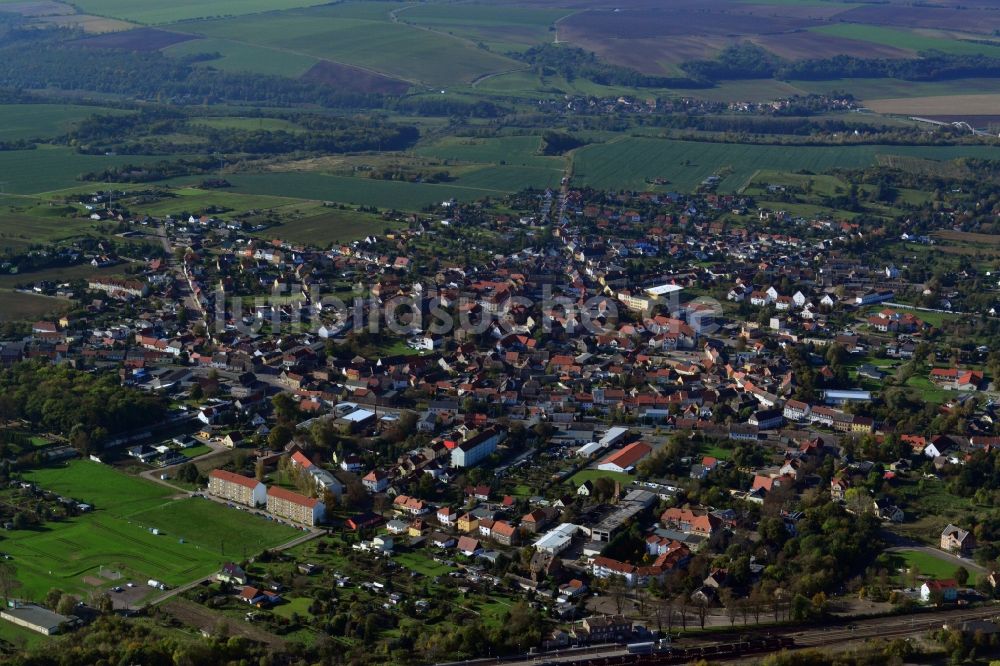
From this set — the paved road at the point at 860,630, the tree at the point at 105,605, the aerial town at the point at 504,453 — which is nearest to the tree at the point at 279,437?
the aerial town at the point at 504,453

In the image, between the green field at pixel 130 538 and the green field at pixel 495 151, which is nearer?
the green field at pixel 130 538

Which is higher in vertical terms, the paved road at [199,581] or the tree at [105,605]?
the tree at [105,605]

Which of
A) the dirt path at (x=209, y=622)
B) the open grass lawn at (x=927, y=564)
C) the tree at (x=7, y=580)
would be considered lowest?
the open grass lawn at (x=927, y=564)

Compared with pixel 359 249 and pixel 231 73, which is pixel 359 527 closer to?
pixel 359 249

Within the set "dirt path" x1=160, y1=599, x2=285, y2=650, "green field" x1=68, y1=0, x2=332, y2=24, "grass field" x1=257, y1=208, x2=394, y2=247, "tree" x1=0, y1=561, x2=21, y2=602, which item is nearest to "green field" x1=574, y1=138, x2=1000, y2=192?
Result: "grass field" x1=257, y1=208, x2=394, y2=247

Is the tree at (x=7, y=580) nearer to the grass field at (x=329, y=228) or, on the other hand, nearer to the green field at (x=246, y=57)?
the grass field at (x=329, y=228)

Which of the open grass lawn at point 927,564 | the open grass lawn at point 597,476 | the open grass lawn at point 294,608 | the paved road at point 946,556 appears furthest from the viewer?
the open grass lawn at point 597,476

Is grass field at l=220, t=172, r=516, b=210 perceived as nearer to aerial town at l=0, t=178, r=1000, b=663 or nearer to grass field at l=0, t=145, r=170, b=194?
grass field at l=0, t=145, r=170, b=194
